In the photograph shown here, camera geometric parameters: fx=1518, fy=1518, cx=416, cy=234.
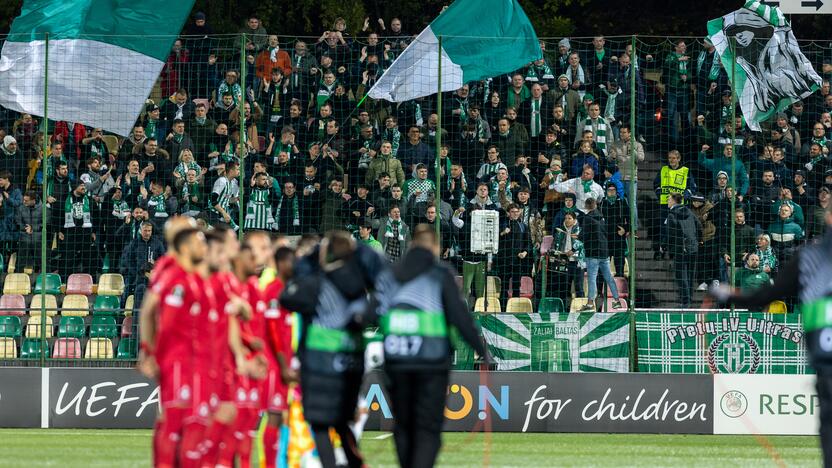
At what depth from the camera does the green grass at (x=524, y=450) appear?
621 inches

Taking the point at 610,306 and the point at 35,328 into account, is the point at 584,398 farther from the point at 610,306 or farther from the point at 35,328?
the point at 35,328

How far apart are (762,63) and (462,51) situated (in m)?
4.35

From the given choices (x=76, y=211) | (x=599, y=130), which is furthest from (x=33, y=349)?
(x=599, y=130)

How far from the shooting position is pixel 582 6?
103ft

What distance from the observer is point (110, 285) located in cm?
2088

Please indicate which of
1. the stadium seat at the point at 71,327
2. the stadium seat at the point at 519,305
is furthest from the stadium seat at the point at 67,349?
the stadium seat at the point at 519,305

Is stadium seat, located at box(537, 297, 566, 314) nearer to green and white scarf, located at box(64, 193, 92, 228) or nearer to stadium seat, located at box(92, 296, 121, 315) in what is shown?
stadium seat, located at box(92, 296, 121, 315)

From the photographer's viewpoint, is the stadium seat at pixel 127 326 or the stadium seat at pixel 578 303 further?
the stadium seat at pixel 578 303

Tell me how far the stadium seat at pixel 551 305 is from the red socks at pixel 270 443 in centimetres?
939

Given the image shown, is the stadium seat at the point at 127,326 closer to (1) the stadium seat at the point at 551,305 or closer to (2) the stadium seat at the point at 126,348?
(2) the stadium seat at the point at 126,348

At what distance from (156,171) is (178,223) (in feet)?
38.0

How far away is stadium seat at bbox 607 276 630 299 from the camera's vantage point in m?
20.8

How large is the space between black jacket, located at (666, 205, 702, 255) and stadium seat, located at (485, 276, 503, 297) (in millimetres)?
2542

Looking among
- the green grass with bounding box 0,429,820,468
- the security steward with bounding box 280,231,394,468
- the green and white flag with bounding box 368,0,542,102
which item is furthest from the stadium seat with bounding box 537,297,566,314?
the security steward with bounding box 280,231,394,468
